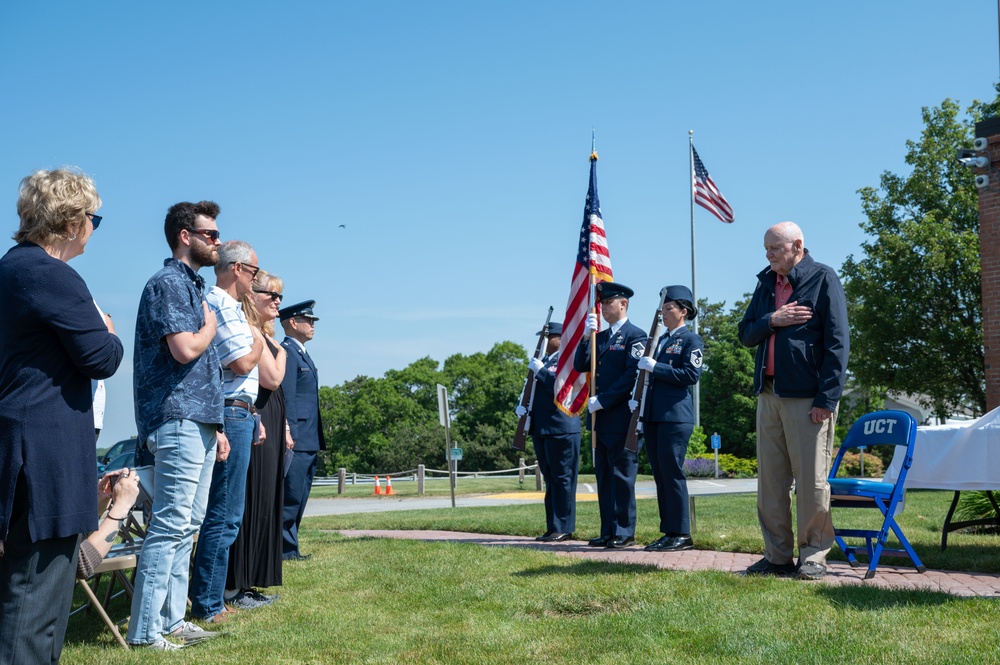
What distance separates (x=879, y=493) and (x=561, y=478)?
12.6ft

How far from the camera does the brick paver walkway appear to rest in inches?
221

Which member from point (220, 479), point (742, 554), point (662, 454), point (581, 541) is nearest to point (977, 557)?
point (742, 554)

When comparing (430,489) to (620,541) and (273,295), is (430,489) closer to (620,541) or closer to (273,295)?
(620,541)

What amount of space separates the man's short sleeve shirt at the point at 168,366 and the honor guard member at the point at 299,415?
3230 millimetres

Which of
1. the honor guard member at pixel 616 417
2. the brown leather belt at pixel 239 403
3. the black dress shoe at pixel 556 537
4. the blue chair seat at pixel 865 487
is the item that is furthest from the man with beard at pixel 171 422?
the black dress shoe at pixel 556 537

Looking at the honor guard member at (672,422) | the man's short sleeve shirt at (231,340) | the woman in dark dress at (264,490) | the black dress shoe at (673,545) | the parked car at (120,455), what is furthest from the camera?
the parked car at (120,455)

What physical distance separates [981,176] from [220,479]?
51.9 feet

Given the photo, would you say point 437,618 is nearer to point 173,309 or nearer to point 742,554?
point 173,309

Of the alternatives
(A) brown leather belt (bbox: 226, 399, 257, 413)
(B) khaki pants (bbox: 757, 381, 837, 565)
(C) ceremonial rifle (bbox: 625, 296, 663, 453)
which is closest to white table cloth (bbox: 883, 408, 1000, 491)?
(B) khaki pants (bbox: 757, 381, 837, 565)

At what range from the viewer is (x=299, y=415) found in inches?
324

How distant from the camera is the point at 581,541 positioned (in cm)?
927

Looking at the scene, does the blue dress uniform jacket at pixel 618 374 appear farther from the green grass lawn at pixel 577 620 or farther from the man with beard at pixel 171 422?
the man with beard at pixel 171 422

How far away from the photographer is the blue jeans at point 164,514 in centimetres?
453

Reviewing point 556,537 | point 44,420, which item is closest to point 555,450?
point 556,537
